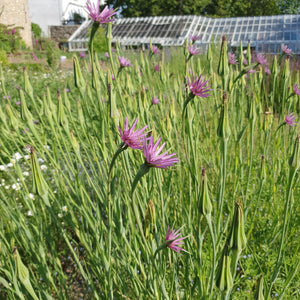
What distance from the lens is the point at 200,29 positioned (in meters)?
11.6

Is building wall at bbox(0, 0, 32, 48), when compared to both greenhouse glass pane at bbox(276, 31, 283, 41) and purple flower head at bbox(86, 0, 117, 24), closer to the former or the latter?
greenhouse glass pane at bbox(276, 31, 283, 41)

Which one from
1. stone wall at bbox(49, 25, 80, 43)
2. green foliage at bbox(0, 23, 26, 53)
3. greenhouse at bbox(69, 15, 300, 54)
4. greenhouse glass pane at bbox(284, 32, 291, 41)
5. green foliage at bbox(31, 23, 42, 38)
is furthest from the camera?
stone wall at bbox(49, 25, 80, 43)

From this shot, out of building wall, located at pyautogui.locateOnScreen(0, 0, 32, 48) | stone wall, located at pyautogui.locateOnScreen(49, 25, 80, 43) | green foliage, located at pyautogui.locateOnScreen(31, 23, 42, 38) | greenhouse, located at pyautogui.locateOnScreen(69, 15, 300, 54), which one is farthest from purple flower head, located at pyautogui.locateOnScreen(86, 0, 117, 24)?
stone wall, located at pyautogui.locateOnScreen(49, 25, 80, 43)

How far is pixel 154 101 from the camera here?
64.1 inches

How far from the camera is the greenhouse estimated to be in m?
10.3

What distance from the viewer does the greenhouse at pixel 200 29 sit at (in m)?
10.3

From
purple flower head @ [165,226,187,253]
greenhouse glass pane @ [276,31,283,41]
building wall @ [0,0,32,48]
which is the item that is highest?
building wall @ [0,0,32,48]

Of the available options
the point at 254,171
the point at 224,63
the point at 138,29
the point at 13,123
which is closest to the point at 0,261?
the point at 13,123

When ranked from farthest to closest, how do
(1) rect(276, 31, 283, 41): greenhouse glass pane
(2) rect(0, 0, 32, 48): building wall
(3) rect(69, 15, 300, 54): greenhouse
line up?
(2) rect(0, 0, 32, 48): building wall → (3) rect(69, 15, 300, 54): greenhouse → (1) rect(276, 31, 283, 41): greenhouse glass pane

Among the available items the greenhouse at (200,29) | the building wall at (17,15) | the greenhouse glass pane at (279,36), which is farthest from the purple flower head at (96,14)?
the building wall at (17,15)

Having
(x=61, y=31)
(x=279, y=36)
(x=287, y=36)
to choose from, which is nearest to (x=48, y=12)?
(x=61, y=31)

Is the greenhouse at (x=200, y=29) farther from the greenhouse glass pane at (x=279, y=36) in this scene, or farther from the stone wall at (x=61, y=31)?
the stone wall at (x=61, y=31)

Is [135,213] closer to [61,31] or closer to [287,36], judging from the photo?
[287,36]

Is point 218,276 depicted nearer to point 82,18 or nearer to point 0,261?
point 0,261
